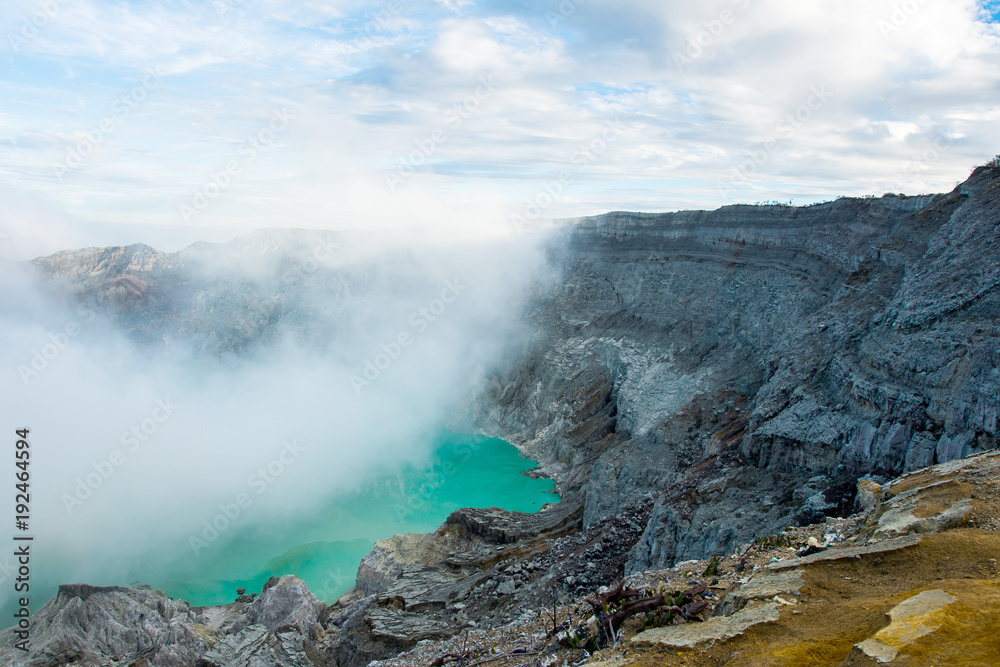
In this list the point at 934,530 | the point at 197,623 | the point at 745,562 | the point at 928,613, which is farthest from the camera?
the point at 197,623

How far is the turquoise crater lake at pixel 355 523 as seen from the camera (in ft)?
118

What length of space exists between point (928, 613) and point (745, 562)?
15.8 feet

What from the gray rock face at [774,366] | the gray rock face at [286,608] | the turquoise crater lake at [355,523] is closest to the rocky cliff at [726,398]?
the gray rock face at [774,366]

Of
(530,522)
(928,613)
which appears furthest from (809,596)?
(530,522)

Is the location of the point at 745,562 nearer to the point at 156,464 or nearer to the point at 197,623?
the point at 197,623

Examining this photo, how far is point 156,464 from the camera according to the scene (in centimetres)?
5222

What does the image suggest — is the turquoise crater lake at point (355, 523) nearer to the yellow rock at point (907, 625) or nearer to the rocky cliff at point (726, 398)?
the rocky cliff at point (726, 398)

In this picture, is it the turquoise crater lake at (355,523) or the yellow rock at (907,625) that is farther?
the turquoise crater lake at (355,523)

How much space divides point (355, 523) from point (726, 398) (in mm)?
28056

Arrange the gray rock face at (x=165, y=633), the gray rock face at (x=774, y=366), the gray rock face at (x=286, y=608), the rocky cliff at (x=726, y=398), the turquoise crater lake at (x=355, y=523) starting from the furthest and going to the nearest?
the turquoise crater lake at (x=355, y=523) < the gray rock face at (x=286, y=608) < the gray rock face at (x=165, y=633) < the rocky cliff at (x=726, y=398) < the gray rock face at (x=774, y=366)

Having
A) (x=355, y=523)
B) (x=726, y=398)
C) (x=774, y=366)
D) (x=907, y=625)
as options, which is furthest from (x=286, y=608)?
(x=907, y=625)

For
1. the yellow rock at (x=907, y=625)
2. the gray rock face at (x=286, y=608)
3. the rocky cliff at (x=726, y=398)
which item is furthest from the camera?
the gray rock face at (x=286, y=608)

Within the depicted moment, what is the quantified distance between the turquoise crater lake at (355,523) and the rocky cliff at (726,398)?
10.9 feet

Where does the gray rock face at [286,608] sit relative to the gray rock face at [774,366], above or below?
below
